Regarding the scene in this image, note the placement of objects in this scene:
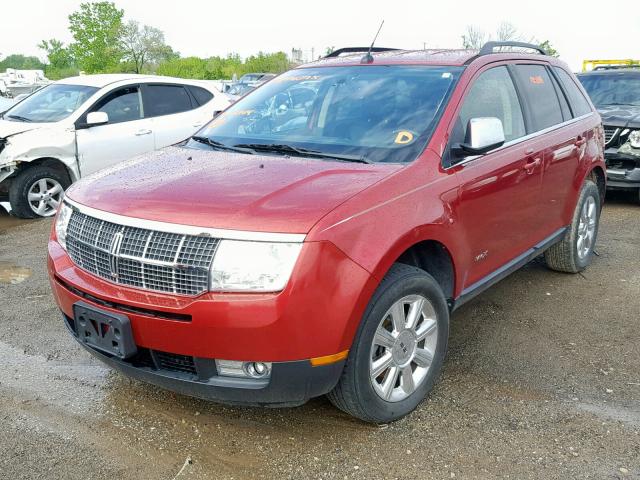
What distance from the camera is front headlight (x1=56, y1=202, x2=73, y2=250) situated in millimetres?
3182

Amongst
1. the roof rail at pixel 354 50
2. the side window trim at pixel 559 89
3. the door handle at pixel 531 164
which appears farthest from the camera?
the side window trim at pixel 559 89

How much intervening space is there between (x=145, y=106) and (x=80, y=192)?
557 cm

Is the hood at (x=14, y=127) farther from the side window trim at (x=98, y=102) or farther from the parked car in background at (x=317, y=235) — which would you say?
the parked car in background at (x=317, y=235)

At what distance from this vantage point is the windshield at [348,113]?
3402 millimetres

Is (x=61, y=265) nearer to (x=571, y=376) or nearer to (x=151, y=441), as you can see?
(x=151, y=441)

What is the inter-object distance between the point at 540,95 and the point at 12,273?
178 inches

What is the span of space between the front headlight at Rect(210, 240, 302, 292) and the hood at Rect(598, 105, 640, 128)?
22.9ft

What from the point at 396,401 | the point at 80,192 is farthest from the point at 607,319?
the point at 80,192

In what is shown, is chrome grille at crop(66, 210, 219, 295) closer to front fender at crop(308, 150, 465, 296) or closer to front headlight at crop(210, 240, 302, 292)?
front headlight at crop(210, 240, 302, 292)

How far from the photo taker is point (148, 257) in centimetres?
265

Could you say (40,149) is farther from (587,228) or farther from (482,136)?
(587,228)

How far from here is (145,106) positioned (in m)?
8.44

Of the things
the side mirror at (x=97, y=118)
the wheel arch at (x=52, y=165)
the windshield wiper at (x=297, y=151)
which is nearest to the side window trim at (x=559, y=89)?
the windshield wiper at (x=297, y=151)

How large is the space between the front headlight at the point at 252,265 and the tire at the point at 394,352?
1.54 feet
